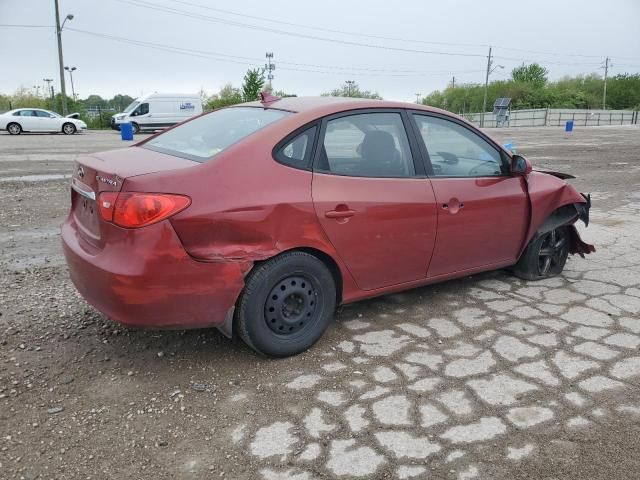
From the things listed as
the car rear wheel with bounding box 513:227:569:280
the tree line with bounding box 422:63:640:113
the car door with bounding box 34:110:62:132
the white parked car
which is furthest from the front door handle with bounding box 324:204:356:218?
the tree line with bounding box 422:63:640:113

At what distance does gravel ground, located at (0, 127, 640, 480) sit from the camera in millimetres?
2400

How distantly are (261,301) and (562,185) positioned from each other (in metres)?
2.94

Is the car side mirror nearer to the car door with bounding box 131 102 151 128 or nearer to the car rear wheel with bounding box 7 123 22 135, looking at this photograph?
the car rear wheel with bounding box 7 123 22 135

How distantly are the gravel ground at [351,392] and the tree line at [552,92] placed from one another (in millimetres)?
81776

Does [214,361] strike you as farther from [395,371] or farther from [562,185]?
[562,185]

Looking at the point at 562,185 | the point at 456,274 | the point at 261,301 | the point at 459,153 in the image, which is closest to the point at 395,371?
the point at 261,301

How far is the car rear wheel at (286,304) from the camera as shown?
3041 millimetres

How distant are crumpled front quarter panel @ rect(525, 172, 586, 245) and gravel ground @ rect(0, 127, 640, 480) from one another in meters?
0.58

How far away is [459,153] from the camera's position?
404cm

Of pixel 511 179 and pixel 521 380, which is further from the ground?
pixel 511 179

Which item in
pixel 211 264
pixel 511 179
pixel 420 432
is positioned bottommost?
pixel 420 432

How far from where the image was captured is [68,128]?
26844 millimetres

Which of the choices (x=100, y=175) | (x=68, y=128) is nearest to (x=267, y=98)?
(x=100, y=175)

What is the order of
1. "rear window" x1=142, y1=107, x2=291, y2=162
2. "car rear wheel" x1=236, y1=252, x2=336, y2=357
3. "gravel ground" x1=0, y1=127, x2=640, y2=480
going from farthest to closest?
"rear window" x1=142, y1=107, x2=291, y2=162, "car rear wheel" x1=236, y1=252, x2=336, y2=357, "gravel ground" x1=0, y1=127, x2=640, y2=480
